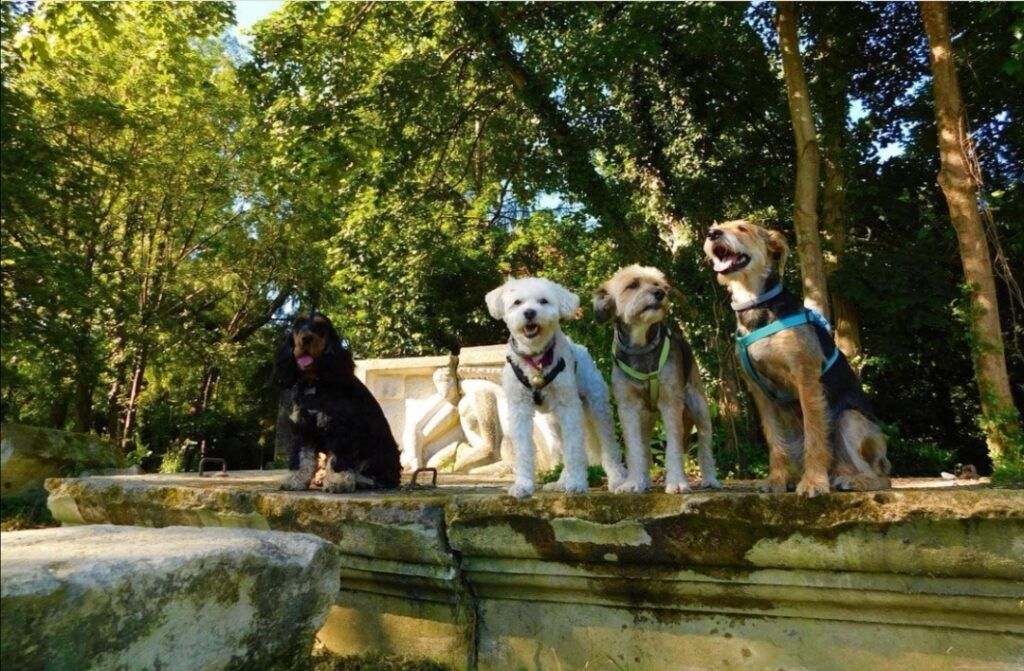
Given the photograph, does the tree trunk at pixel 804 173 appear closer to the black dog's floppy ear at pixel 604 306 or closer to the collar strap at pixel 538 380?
the black dog's floppy ear at pixel 604 306

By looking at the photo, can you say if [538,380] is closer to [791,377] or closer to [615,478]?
[615,478]

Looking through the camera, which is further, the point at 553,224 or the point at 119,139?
the point at 553,224

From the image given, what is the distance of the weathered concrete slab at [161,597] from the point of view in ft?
5.74

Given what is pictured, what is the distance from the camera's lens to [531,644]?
3.12 meters

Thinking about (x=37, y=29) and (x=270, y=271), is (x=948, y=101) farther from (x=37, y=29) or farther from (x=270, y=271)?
(x=270, y=271)

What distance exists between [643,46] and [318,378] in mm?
7101

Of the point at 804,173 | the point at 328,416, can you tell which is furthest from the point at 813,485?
the point at 804,173

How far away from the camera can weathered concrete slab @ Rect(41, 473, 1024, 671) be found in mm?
2418

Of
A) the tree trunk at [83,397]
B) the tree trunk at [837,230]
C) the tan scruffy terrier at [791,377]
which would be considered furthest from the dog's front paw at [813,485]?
A: the tree trunk at [837,230]

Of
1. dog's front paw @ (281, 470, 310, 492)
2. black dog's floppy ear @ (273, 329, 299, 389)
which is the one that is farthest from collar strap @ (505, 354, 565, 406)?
dog's front paw @ (281, 470, 310, 492)

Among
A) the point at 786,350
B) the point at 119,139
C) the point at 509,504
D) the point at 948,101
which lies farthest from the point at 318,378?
the point at 119,139

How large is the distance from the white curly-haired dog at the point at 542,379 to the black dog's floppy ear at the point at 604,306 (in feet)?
0.55

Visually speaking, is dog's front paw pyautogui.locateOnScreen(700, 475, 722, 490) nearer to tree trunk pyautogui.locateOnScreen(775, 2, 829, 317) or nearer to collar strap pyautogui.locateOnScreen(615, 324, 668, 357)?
collar strap pyautogui.locateOnScreen(615, 324, 668, 357)

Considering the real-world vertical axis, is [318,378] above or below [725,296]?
below
